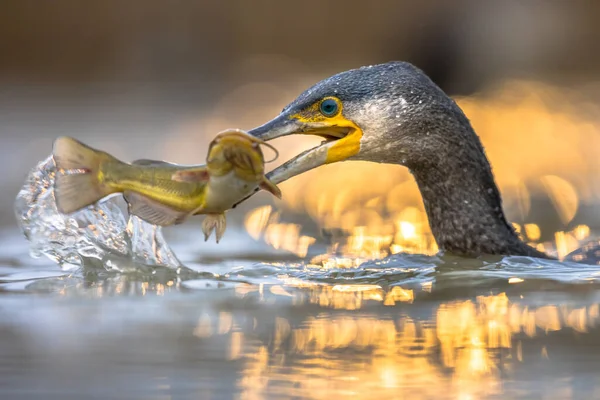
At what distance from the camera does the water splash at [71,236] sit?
4812 millimetres

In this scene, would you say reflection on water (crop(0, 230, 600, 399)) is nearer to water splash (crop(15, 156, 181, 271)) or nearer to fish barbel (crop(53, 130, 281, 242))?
water splash (crop(15, 156, 181, 271))

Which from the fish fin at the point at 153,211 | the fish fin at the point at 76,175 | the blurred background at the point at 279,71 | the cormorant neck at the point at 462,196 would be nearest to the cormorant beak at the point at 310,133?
the cormorant neck at the point at 462,196

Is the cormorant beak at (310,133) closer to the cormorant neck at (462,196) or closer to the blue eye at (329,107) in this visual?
the blue eye at (329,107)

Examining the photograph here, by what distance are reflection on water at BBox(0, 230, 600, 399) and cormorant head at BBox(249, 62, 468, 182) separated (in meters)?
0.50

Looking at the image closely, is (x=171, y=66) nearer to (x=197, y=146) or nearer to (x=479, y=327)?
(x=197, y=146)

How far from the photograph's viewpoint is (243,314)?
13.0 feet

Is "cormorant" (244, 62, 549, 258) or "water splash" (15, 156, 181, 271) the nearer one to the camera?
"cormorant" (244, 62, 549, 258)

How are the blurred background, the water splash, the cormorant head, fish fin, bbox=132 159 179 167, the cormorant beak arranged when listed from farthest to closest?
the blurred background → the water splash → the cormorant head → the cormorant beak → fish fin, bbox=132 159 179 167

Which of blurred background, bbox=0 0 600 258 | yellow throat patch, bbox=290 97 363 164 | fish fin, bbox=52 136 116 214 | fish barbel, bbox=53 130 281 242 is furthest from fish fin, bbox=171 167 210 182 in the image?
blurred background, bbox=0 0 600 258

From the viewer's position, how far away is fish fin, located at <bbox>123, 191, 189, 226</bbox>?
386 cm

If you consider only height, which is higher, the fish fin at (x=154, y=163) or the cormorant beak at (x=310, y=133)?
the cormorant beak at (x=310, y=133)

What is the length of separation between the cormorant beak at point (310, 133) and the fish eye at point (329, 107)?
0.03m

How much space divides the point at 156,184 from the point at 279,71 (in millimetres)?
11927

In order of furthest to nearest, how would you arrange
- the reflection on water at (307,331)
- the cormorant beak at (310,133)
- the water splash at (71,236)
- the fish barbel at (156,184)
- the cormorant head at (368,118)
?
the water splash at (71,236) → the cormorant head at (368,118) → the cormorant beak at (310,133) → the fish barbel at (156,184) → the reflection on water at (307,331)
